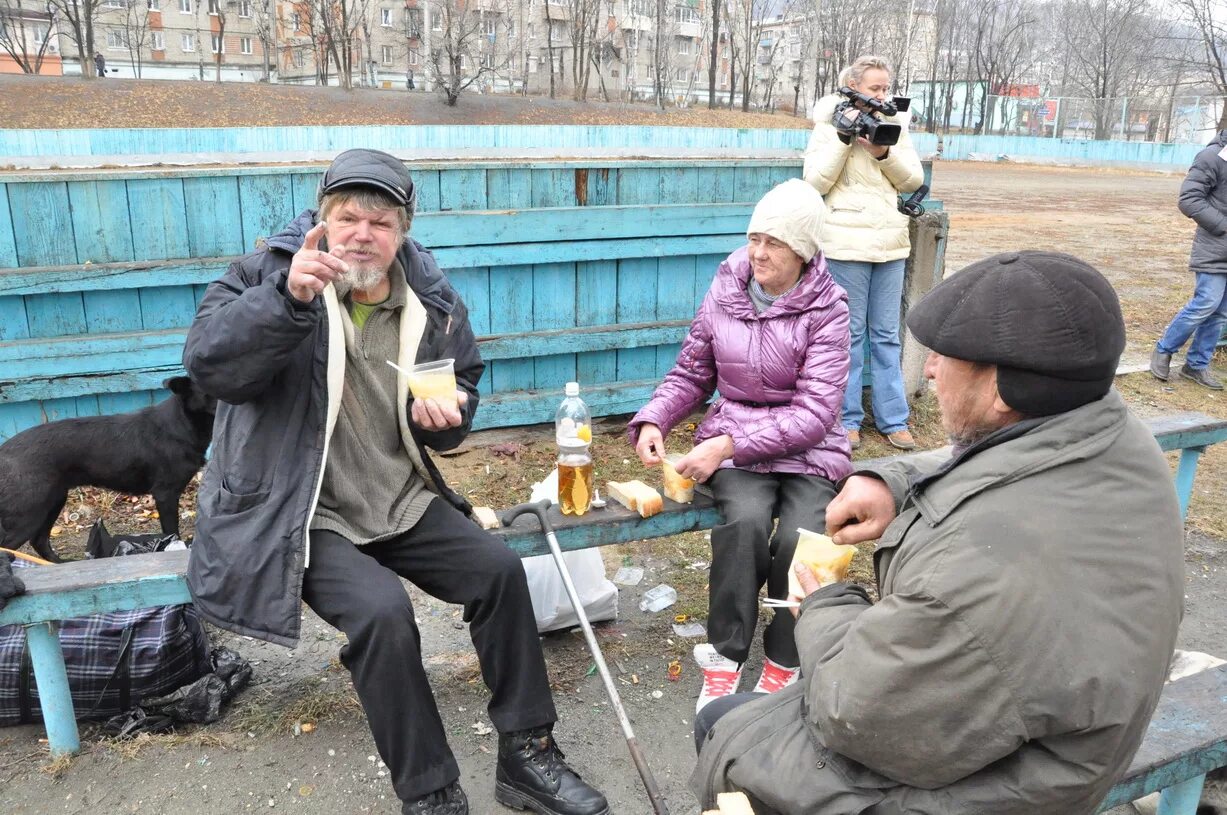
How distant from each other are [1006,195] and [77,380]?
21409 mm

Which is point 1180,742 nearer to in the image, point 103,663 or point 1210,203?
point 103,663

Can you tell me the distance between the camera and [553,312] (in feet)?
18.4

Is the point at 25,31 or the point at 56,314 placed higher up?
the point at 25,31

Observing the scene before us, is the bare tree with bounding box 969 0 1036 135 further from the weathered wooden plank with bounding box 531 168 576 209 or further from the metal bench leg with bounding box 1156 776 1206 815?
the metal bench leg with bounding box 1156 776 1206 815

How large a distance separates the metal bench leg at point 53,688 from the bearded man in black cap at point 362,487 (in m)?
0.50

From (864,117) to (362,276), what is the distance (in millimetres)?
3162

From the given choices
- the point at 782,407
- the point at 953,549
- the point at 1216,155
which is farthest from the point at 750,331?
the point at 1216,155

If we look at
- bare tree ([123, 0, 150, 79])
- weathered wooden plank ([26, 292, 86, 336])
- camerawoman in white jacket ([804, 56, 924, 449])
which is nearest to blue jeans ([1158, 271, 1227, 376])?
camerawoman in white jacket ([804, 56, 924, 449])

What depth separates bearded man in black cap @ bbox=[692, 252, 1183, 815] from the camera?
139cm

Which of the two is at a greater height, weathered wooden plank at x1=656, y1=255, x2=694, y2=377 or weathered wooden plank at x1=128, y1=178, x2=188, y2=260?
weathered wooden plank at x1=128, y1=178, x2=188, y2=260

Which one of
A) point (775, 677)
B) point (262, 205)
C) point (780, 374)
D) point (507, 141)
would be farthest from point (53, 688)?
point (507, 141)

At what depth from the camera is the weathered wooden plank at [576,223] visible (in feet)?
17.0

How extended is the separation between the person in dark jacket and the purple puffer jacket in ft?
16.2

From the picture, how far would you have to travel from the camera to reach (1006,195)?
22.0 metres
